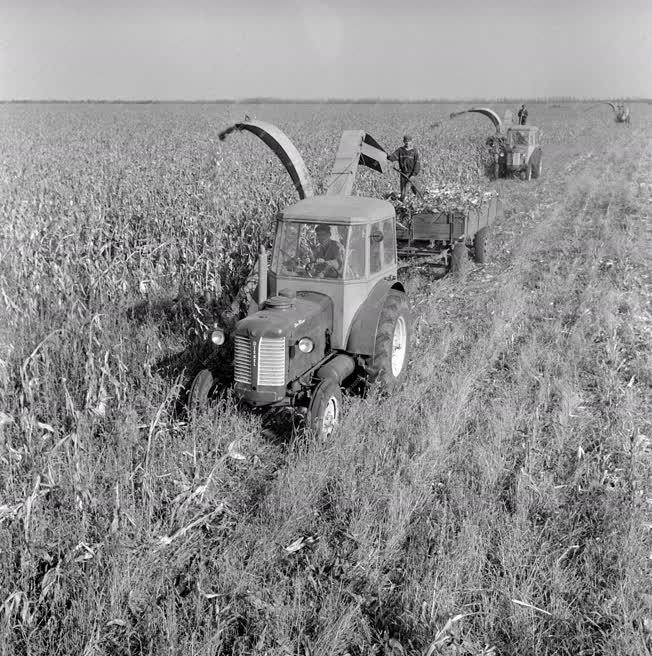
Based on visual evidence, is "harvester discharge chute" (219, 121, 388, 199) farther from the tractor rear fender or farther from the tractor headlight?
the tractor headlight

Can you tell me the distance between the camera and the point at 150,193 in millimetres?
10828

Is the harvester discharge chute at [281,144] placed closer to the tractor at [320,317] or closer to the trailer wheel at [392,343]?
the tractor at [320,317]

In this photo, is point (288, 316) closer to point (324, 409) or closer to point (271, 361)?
point (271, 361)

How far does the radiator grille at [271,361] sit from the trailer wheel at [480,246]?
7135mm

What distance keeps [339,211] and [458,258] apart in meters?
5.04

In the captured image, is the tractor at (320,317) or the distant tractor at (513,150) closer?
the tractor at (320,317)

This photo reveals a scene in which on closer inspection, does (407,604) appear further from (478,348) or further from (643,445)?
(478,348)

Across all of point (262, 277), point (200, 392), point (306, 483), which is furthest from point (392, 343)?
point (306, 483)

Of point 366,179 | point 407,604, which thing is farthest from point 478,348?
point 366,179

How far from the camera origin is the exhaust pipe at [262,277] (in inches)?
213

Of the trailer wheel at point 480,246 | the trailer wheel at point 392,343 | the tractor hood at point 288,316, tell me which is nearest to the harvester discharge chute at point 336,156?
the trailer wheel at point 392,343

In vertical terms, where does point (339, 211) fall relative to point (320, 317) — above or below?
above

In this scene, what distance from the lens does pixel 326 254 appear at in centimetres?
590

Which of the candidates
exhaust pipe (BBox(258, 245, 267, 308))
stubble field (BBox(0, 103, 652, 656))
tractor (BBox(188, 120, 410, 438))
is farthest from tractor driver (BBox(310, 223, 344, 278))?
stubble field (BBox(0, 103, 652, 656))
